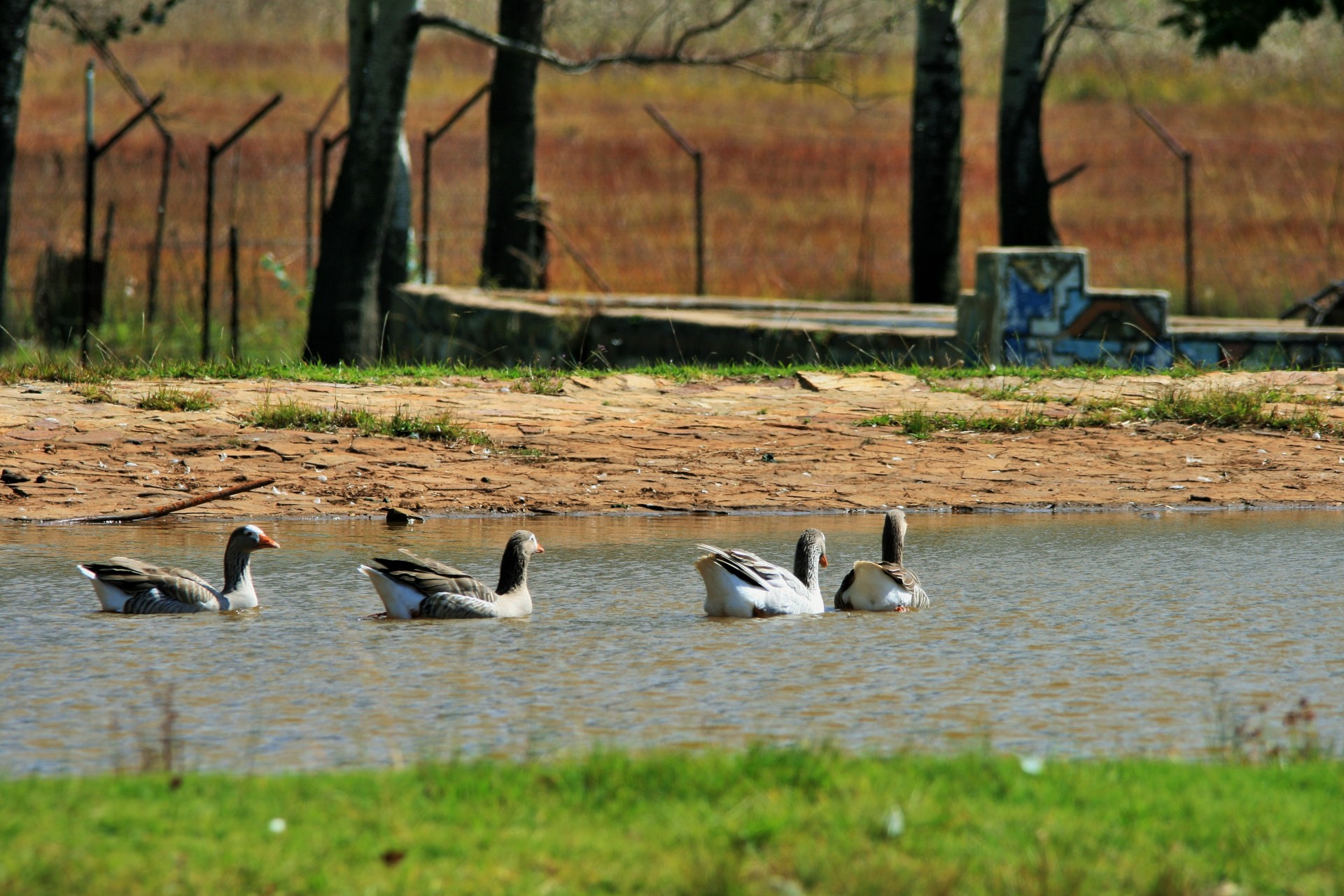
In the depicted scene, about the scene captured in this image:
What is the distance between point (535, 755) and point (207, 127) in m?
41.8

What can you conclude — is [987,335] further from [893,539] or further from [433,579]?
[433,579]

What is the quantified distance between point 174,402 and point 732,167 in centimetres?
3062

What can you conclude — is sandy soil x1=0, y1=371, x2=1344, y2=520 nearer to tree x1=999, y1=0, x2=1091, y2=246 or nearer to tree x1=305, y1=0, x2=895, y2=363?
tree x1=305, y1=0, x2=895, y2=363

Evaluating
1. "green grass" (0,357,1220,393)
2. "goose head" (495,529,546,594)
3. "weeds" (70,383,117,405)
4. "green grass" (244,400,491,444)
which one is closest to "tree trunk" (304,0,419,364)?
"green grass" (0,357,1220,393)

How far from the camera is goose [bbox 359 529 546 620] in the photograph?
7520mm

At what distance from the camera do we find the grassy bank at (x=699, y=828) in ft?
12.5

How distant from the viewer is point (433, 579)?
24.7 ft

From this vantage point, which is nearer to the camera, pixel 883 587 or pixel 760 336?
pixel 883 587

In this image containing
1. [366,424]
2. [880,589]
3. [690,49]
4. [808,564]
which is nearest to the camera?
[880,589]

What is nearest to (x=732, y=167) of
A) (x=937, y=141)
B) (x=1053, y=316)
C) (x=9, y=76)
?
(x=937, y=141)

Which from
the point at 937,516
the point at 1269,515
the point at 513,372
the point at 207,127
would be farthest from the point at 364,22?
the point at 207,127

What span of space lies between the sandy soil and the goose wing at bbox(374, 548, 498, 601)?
307cm

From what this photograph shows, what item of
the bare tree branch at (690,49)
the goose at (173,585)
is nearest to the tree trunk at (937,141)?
the bare tree branch at (690,49)

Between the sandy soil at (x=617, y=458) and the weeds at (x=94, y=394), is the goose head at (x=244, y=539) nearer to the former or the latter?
the sandy soil at (x=617, y=458)
